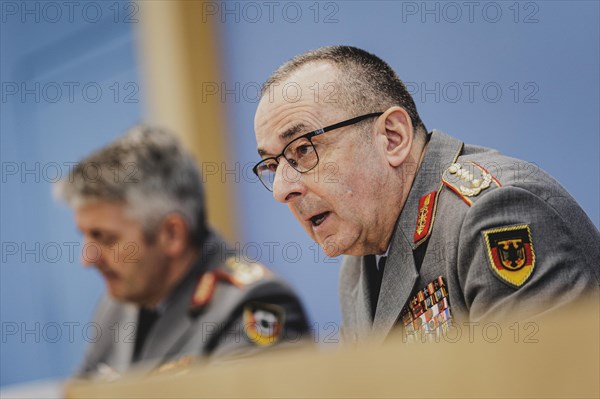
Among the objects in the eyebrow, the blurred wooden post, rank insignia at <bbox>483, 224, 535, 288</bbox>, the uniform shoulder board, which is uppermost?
the blurred wooden post

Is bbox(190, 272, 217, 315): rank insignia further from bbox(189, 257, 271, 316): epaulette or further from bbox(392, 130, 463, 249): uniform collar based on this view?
bbox(392, 130, 463, 249): uniform collar

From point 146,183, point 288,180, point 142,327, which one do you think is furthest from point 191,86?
point 288,180

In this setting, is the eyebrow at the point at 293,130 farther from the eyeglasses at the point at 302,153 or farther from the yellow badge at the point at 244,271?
the yellow badge at the point at 244,271

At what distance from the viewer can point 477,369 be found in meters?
0.66

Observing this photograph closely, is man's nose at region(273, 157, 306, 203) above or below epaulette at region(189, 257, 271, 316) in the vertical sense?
above

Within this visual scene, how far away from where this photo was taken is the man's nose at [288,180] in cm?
145

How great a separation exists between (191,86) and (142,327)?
1.15m

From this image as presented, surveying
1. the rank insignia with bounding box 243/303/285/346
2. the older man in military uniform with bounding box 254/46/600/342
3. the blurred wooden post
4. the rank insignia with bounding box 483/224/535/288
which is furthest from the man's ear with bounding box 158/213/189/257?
the rank insignia with bounding box 483/224/535/288

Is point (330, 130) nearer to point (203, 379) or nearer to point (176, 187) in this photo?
point (203, 379)

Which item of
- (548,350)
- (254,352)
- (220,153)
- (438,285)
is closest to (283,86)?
(438,285)

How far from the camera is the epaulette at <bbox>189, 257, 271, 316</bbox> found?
7.11ft

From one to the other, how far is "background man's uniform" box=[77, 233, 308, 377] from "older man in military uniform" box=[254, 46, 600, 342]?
55 centimetres

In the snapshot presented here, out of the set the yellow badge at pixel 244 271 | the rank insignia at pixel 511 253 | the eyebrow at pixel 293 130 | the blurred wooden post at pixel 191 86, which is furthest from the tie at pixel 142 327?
the rank insignia at pixel 511 253

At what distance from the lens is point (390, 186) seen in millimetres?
1479
